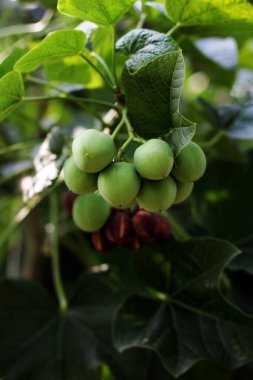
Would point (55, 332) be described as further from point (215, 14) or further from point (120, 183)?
point (215, 14)

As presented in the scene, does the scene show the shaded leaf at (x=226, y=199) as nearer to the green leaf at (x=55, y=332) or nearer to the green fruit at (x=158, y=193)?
the green leaf at (x=55, y=332)

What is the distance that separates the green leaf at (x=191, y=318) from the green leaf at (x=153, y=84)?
0.28 metres

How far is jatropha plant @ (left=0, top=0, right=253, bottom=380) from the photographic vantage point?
27.9 inches

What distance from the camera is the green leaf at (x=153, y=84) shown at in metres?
0.68

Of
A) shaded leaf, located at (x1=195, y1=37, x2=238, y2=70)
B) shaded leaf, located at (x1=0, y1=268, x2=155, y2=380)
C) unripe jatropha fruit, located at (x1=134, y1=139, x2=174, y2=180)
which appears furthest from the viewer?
shaded leaf, located at (x1=195, y1=37, x2=238, y2=70)

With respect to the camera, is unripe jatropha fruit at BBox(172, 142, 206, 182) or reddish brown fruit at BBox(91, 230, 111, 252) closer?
unripe jatropha fruit at BBox(172, 142, 206, 182)

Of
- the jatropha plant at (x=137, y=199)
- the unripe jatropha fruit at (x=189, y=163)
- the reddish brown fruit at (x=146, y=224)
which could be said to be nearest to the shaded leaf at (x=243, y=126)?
the jatropha plant at (x=137, y=199)

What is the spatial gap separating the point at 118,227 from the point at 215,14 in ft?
1.22

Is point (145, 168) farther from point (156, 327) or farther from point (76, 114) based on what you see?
point (76, 114)

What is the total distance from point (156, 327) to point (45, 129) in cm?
62

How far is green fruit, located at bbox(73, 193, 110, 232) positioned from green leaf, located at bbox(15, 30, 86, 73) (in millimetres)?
229

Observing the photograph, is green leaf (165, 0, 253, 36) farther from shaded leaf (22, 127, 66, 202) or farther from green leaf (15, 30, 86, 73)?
shaded leaf (22, 127, 66, 202)

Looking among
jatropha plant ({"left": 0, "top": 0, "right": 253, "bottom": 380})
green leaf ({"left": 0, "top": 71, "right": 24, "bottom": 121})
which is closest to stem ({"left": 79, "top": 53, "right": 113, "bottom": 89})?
jatropha plant ({"left": 0, "top": 0, "right": 253, "bottom": 380})

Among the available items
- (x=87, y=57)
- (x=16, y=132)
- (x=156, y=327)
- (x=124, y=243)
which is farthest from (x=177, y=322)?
(x=16, y=132)
